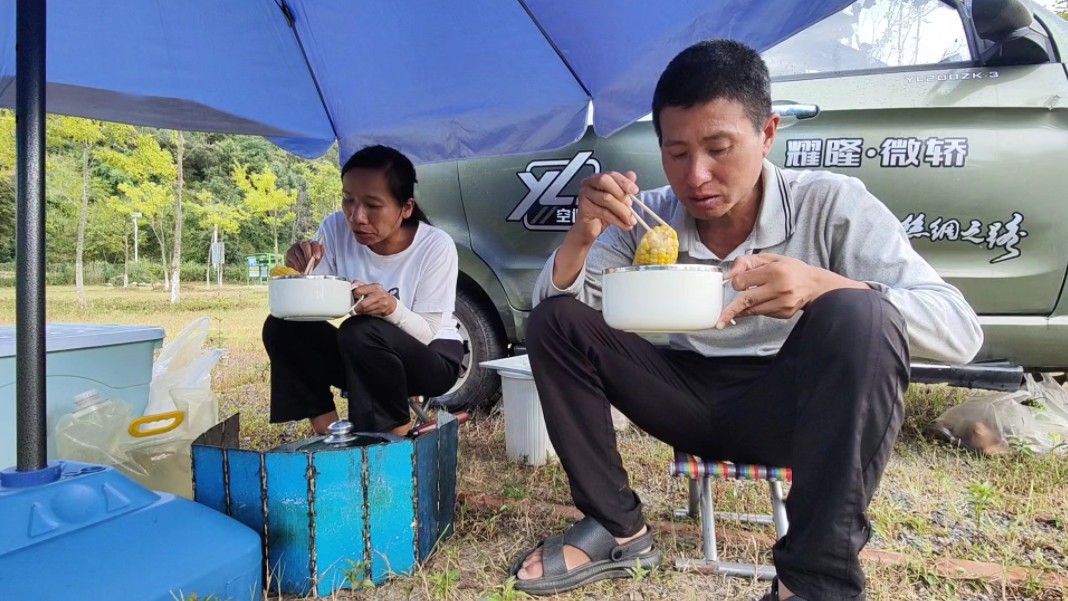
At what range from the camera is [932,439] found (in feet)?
8.49

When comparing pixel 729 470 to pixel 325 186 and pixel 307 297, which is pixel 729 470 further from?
pixel 325 186

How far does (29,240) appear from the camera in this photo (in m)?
1.17

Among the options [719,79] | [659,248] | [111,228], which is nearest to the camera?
[659,248]

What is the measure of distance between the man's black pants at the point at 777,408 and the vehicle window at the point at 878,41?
5.56 feet

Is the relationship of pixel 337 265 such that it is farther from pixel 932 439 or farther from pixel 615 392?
pixel 932 439

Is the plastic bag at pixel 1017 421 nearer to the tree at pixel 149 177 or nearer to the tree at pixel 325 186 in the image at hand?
the tree at pixel 149 177

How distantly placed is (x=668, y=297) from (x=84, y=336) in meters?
1.83

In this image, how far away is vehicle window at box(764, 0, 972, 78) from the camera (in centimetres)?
240

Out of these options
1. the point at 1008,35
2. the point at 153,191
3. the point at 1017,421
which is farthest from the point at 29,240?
the point at 153,191

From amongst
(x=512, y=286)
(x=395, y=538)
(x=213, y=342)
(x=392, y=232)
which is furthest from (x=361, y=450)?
(x=213, y=342)

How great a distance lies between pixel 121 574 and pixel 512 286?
Answer: 1950mm

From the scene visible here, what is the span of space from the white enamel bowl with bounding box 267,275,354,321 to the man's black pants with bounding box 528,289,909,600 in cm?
56

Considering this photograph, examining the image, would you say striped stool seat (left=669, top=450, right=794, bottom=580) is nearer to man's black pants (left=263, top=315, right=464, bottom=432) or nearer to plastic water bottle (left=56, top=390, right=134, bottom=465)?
man's black pants (left=263, top=315, right=464, bottom=432)

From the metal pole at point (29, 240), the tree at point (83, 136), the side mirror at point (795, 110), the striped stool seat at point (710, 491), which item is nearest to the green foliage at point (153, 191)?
the tree at point (83, 136)
